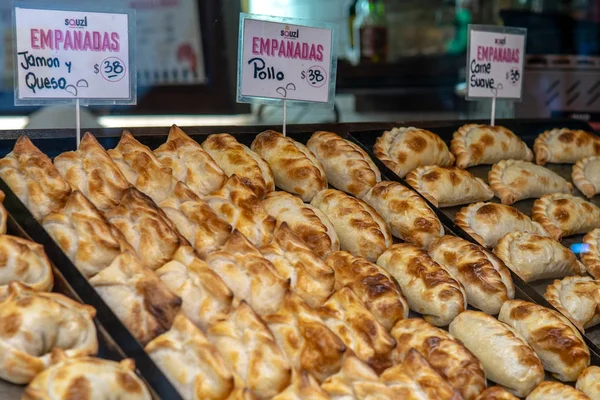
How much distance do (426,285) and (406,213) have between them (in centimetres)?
40

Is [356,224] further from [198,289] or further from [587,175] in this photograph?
[587,175]

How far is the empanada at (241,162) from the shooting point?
2.41 metres

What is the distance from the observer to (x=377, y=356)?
1787 mm

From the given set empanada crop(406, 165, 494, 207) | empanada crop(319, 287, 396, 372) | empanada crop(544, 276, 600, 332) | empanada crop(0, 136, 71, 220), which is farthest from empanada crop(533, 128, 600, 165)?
empanada crop(0, 136, 71, 220)

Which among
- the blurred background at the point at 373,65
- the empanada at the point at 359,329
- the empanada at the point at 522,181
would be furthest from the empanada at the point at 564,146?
the empanada at the point at 359,329

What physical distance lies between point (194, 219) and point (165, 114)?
12.2 ft

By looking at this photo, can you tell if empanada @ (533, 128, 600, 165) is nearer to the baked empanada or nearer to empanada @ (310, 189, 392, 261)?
empanada @ (310, 189, 392, 261)

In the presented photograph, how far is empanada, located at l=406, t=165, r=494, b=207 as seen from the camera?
2.85m

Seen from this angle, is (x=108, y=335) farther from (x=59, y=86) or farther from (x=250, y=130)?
(x=250, y=130)

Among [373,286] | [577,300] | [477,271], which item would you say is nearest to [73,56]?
[373,286]

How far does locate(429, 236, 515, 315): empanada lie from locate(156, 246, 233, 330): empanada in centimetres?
88

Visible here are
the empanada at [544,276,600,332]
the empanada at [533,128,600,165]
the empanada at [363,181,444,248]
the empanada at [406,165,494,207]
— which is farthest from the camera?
the empanada at [533,128,600,165]

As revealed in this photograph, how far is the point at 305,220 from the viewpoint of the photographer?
2.26m

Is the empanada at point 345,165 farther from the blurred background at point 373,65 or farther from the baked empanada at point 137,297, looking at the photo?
the blurred background at point 373,65
